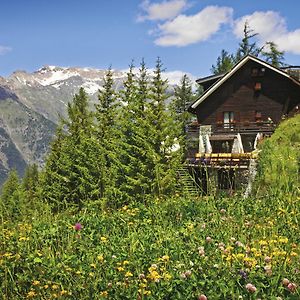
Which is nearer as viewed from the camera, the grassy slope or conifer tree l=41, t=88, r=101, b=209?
the grassy slope

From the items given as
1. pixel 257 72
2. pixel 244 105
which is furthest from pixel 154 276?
pixel 244 105

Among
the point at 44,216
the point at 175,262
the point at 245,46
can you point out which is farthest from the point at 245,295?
the point at 245,46

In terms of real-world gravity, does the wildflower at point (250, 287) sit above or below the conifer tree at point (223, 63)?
below

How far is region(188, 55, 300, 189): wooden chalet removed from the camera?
121 ft

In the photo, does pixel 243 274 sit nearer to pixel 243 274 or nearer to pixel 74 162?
pixel 243 274

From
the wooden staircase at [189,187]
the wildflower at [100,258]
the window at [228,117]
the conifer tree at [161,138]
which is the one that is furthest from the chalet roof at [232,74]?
the wildflower at [100,258]

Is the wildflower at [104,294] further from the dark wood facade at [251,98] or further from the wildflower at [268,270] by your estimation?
the dark wood facade at [251,98]

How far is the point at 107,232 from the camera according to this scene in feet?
24.2

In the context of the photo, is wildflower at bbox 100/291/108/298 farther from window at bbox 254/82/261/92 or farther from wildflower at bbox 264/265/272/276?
window at bbox 254/82/261/92

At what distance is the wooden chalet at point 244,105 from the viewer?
36750 mm

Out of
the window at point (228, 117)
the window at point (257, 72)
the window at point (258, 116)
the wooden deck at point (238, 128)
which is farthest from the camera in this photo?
the window at point (228, 117)

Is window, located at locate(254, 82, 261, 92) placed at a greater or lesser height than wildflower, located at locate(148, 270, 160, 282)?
greater

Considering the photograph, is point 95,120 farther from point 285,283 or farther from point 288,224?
point 285,283

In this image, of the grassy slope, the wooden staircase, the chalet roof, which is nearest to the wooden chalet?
the chalet roof
